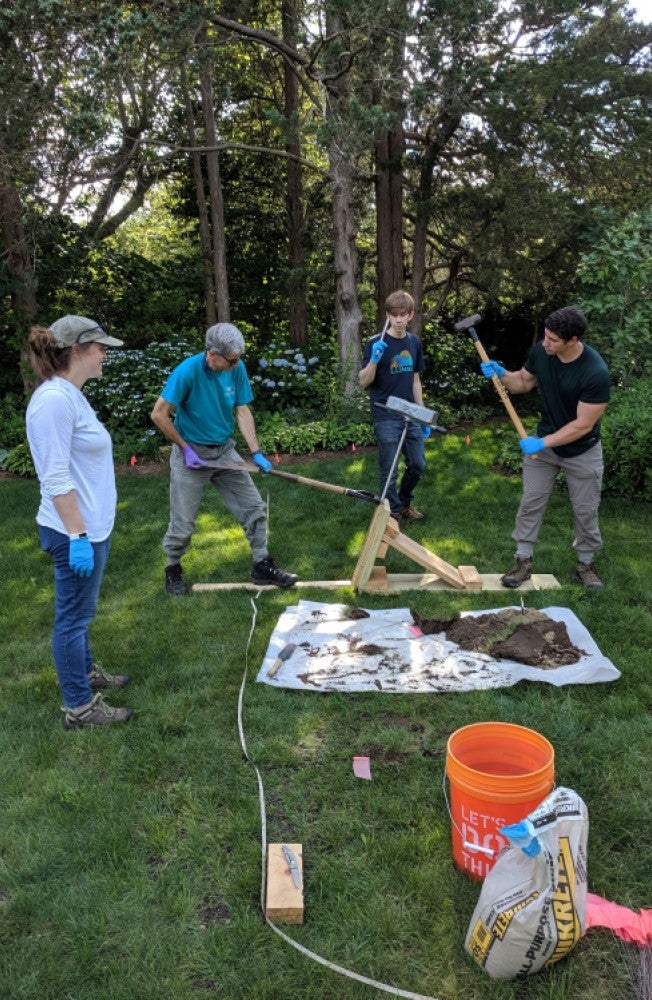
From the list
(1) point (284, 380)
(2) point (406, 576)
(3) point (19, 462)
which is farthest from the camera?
(1) point (284, 380)

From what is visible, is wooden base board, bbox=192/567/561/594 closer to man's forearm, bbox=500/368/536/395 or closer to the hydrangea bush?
man's forearm, bbox=500/368/536/395

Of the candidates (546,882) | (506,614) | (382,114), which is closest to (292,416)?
(382,114)

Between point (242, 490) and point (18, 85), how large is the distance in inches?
235

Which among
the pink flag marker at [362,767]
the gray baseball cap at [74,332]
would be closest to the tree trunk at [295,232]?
the gray baseball cap at [74,332]

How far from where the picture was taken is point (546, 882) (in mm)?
1873

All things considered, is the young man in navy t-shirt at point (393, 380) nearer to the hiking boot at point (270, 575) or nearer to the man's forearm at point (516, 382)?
the man's forearm at point (516, 382)

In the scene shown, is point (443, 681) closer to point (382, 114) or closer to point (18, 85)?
point (382, 114)

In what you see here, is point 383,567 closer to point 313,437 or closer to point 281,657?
point 281,657

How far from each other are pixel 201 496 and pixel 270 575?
2.42 feet

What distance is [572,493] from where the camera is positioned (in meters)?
4.62

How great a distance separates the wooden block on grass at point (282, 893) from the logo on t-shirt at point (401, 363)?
3.80 metres

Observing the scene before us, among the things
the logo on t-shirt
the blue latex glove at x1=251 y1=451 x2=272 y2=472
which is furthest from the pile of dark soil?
the logo on t-shirt

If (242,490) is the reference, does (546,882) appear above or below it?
below

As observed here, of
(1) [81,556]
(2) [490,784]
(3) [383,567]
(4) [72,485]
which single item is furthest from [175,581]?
(2) [490,784]
